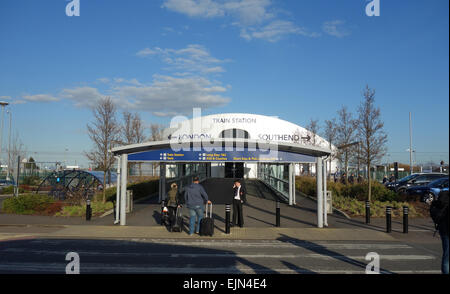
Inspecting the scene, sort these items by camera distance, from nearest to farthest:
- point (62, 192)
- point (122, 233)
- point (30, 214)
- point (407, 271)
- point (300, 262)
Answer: point (407, 271) < point (300, 262) < point (122, 233) < point (30, 214) < point (62, 192)

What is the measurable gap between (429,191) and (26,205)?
2040cm

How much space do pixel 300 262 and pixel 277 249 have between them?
59.5 inches

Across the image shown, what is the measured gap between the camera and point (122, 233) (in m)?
11.4

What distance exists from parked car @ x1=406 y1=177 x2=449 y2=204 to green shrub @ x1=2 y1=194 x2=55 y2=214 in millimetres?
19061

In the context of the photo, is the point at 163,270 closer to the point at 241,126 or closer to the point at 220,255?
the point at 220,255

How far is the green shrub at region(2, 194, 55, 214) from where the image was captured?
15.6 m

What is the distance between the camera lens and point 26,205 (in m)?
15.7

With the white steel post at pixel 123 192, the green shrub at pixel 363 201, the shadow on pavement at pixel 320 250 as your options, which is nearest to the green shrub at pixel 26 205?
the white steel post at pixel 123 192

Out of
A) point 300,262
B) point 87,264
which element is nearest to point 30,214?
point 87,264

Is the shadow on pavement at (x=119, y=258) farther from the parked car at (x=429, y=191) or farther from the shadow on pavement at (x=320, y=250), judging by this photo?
the parked car at (x=429, y=191)

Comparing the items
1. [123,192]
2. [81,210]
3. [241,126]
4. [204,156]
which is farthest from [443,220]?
[241,126]

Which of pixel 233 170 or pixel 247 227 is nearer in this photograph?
pixel 247 227

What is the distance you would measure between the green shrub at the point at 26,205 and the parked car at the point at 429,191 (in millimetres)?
19061
